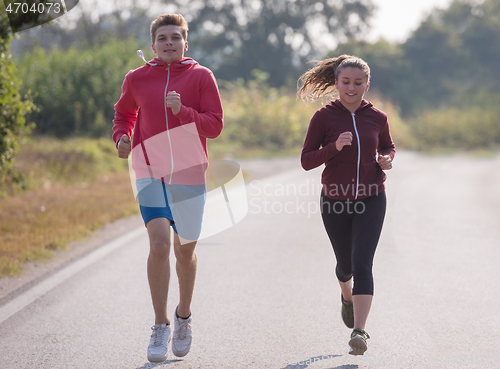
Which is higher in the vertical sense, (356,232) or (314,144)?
(314,144)

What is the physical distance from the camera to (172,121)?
355cm

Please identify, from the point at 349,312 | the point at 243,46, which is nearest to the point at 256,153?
the point at 349,312

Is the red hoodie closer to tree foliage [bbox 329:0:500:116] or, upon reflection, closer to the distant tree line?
the distant tree line

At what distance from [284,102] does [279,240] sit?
74.4 ft

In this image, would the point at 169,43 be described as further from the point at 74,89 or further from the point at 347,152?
the point at 74,89

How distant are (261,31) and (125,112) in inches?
1842

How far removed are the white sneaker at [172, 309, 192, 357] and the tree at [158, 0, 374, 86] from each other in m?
44.6

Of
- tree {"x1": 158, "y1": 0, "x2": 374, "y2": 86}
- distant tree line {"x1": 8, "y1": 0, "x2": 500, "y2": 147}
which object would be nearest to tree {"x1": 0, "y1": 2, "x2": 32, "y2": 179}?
distant tree line {"x1": 8, "y1": 0, "x2": 500, "y2": 147}

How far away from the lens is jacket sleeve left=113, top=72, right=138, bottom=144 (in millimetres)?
3674

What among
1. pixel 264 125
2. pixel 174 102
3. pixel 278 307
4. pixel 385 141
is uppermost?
pixel 174 102

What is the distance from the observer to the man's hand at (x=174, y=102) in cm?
332

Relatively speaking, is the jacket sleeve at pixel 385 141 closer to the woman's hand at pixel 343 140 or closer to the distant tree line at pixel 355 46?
the woman's hand at pixel 343 140

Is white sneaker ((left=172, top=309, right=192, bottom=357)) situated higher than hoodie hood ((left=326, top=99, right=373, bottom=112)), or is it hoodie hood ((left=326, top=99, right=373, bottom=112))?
hoodie hood ((left=326, top=99, right=373, bottom=112))

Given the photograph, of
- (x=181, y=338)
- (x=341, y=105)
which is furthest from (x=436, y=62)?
(x=181, y=338)
